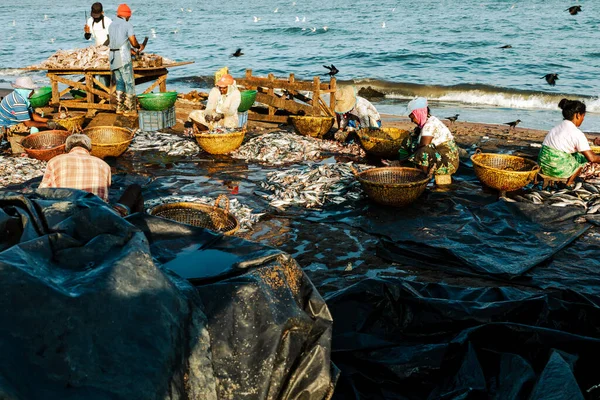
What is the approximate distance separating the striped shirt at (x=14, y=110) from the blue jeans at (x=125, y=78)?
7.90ft

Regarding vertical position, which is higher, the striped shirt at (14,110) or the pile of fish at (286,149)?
the striped shirt at (14,110)

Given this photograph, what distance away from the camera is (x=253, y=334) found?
249cm

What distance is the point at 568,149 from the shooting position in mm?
7820

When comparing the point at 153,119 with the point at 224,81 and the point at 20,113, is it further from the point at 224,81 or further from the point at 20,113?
the point at 20,113

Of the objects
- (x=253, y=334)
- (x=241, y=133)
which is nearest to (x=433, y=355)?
(x=253, y=334)

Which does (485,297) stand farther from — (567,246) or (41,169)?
(41,169)

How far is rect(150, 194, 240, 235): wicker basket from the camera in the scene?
6137 millimetres

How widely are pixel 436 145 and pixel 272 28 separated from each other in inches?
1472

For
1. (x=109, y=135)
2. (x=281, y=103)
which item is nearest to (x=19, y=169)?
(x=109, y=135)

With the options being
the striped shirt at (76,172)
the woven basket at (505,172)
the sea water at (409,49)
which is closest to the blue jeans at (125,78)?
the striped shirt at (76,172)

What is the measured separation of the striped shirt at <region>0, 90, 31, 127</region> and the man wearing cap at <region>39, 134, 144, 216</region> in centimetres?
467

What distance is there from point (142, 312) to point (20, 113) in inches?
358

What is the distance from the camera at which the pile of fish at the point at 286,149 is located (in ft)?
32.8

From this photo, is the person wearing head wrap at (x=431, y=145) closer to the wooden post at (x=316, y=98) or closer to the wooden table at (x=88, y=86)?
the wooden post at (x=316, y=98)
